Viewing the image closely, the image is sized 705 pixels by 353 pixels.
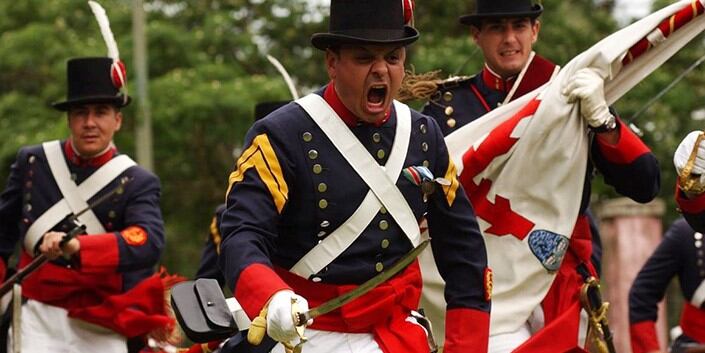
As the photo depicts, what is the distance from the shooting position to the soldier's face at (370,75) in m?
6.65

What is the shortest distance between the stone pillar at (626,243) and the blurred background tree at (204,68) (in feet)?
9.29

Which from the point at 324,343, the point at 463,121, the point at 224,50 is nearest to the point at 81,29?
the point at 224,50

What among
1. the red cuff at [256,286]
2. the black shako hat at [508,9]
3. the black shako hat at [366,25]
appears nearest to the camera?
the red cuff at [256,286]

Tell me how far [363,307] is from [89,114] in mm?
3930

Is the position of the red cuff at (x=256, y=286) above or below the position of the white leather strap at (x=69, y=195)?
above

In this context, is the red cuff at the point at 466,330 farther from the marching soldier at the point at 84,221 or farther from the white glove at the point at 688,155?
the marching soldier at the point at 84,221

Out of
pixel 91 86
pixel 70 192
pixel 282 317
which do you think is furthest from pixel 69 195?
pixel 282 317

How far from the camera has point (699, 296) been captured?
10914 mm

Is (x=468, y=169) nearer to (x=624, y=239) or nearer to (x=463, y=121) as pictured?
(x=463, y=121)

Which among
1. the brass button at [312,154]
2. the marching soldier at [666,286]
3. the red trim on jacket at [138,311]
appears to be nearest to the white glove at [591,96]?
the brass button at [312,154]

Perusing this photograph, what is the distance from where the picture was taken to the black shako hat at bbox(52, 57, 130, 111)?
10250mm

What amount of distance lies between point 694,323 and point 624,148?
295cm

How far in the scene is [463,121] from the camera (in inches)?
355

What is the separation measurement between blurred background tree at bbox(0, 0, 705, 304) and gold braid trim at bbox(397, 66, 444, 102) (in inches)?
359
